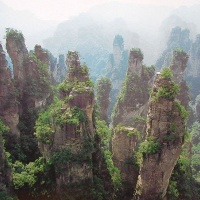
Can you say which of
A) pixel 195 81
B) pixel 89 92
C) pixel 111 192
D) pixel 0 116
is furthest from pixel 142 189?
pixel 195 81

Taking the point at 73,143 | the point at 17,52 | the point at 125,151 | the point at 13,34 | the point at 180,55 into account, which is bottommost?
the point at 125,151

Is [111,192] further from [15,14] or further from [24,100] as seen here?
[15,14]

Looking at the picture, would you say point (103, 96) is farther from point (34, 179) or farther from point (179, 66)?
point (34, 179)

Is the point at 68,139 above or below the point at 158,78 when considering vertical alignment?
below

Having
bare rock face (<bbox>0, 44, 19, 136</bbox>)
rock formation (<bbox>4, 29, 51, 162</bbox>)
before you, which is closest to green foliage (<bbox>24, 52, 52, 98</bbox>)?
rock formation (<bbox>4, 29, 51, 162</bbox>)

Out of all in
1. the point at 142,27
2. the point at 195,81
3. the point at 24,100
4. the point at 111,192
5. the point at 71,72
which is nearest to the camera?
the point at 111,192

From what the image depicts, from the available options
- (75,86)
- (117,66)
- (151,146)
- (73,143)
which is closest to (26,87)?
(75,86)
